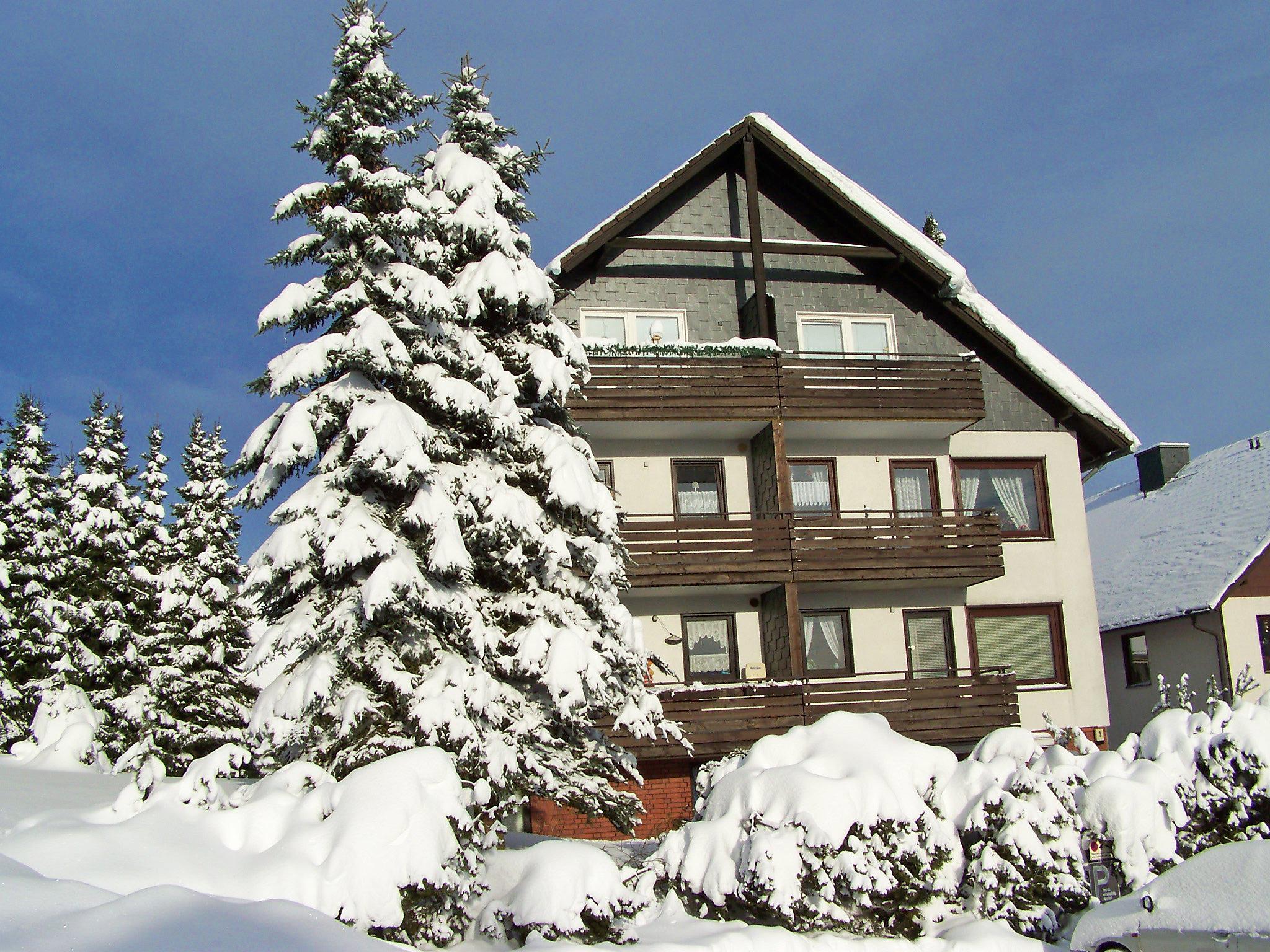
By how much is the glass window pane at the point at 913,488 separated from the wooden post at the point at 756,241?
409 centimetres

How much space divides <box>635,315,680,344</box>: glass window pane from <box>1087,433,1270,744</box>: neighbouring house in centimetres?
1391

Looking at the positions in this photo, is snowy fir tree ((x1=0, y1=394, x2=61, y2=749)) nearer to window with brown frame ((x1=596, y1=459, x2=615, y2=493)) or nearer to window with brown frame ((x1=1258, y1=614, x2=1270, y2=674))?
window with brown frame ((x1=596, y1=459, x2=615, y2=493))

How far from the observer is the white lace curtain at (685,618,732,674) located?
70.1 ft

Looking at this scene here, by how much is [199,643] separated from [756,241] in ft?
67.2

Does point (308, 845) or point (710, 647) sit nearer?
point (308, 845)

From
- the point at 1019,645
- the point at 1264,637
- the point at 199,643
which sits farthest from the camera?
the point at 199,643

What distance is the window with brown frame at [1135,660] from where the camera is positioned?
28.2 meters

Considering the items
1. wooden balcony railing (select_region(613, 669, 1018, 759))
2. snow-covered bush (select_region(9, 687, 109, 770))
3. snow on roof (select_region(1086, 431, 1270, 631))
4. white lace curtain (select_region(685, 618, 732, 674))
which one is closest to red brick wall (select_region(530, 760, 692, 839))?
wooden balcony railing (select_region(613, 669, 1018, 759))

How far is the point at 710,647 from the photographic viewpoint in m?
21.5

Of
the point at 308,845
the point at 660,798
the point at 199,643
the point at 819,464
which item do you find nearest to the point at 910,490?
the point at 819,464

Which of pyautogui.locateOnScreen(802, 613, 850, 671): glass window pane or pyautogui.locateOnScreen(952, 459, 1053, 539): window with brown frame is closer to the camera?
pyautogui.locateOnScreen(802, 613, 850, 671): glass window pane

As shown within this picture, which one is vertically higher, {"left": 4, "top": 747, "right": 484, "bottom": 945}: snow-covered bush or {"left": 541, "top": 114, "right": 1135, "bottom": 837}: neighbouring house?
{"left": 541, "top": 114, "right": 1135, "bottom": 837}: neighbouring house

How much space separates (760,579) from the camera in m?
20.3

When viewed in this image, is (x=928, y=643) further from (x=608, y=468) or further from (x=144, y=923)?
(x=144, y=923)
